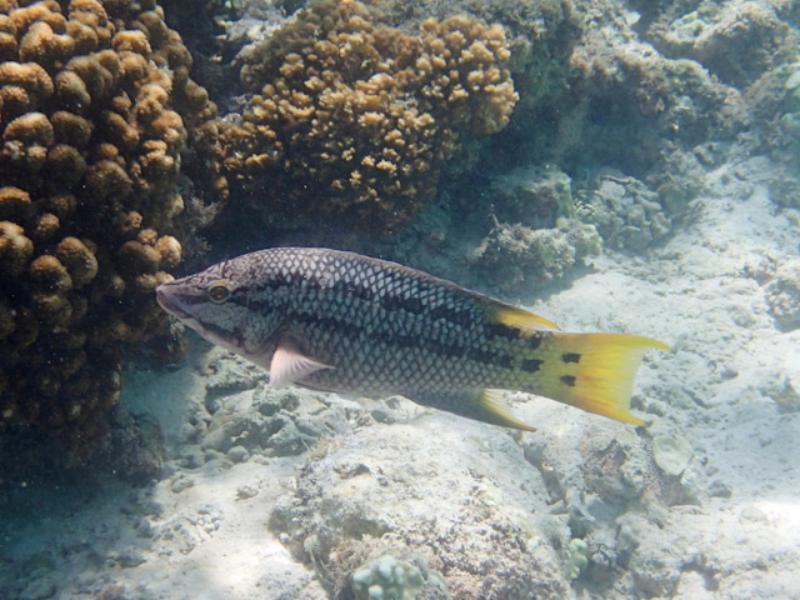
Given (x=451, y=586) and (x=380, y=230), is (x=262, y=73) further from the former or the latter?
(x=451, y=586)

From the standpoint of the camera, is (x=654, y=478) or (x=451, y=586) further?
(x=654, y=478)

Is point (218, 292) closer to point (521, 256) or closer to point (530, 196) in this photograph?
point (521, 256)

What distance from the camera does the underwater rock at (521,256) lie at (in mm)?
6609

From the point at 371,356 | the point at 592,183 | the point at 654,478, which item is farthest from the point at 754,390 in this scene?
the point at 371,356

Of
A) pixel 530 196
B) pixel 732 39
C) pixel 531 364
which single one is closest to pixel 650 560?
pixel 531 364

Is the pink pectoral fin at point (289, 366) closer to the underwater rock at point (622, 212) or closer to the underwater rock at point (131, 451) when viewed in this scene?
the underwater rock at point (131, 451)

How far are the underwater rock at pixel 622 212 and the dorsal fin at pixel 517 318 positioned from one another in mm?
5766

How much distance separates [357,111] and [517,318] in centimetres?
310

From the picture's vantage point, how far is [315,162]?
518cm

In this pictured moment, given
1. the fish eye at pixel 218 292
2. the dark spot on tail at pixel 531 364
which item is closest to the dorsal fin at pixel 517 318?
the dark spot on tail at pixel 531 364

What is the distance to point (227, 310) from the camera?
2.83m

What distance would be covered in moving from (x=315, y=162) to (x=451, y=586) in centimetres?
359

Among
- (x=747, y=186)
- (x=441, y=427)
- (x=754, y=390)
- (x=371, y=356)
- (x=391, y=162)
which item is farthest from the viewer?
(x=747, y=186)

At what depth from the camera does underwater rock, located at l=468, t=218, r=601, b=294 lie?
6609mm
